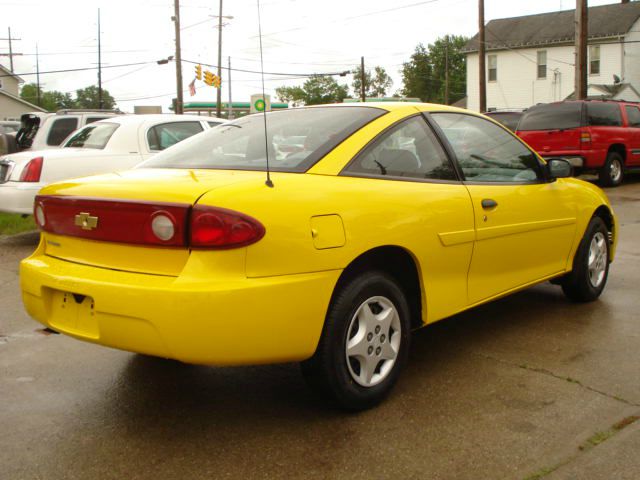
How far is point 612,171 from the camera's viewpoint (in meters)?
14.6

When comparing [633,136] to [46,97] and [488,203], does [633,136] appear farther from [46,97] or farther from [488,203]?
[46,97]

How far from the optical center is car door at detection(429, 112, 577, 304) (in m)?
4.13

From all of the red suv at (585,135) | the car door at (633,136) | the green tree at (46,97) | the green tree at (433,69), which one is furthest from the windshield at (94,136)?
the green tree at (46,97)

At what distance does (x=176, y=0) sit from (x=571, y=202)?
1209 inches

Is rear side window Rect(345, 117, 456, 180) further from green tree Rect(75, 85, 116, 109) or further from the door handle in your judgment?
green tree Rect(75, 85, 116, 109)

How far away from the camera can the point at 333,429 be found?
325 cm

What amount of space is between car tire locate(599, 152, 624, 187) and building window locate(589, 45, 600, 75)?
2835 centimetres

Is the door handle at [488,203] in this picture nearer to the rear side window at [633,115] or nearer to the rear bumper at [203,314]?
the rear bumper at [203,314]

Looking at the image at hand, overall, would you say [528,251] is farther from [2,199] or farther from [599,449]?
[2,199]

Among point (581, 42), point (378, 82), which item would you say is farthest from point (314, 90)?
point (581, 42)

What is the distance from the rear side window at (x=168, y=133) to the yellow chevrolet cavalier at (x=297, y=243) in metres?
5.01

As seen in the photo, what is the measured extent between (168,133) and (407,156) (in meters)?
6.08

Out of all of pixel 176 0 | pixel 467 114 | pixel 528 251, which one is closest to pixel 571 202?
pixel 528 251

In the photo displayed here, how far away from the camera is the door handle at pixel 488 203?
4094mm
